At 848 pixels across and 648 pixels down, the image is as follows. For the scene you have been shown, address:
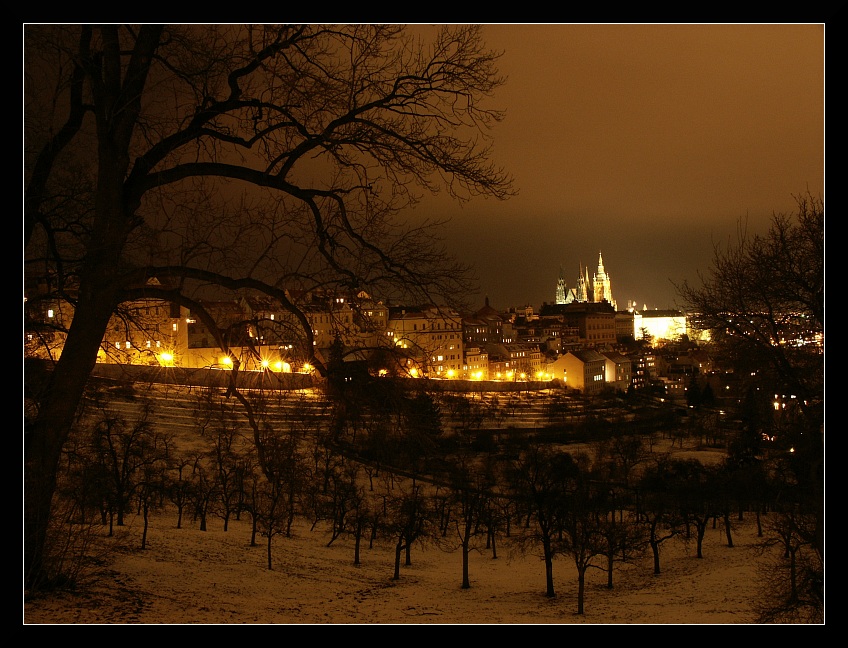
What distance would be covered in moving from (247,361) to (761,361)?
369 cm

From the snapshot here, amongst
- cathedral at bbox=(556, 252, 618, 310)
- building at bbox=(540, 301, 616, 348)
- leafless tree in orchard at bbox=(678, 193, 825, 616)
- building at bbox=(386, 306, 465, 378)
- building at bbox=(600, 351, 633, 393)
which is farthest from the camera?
cathedral at bbox=(556, 252, 618, 310)

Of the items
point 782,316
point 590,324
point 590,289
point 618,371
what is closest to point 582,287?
point 590,289

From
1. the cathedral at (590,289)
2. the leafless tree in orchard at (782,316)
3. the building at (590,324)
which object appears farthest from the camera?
the cathedral at (590,289)

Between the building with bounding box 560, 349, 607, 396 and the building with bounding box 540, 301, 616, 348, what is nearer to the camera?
the building with bounding box 560, 349, 607, 396

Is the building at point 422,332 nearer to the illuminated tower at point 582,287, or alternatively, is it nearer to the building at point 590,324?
the building at point 590,324

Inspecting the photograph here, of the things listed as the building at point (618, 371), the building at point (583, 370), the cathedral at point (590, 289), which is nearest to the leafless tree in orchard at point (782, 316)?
the building at point (583, 370)

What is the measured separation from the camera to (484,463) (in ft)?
37.4

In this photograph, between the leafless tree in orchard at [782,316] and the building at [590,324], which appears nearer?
the leafless tree in orchard at [782,316]

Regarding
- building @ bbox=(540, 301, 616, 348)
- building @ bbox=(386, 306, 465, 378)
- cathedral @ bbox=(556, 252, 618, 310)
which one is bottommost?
building @ bbox=(386, 306, 465, 378)

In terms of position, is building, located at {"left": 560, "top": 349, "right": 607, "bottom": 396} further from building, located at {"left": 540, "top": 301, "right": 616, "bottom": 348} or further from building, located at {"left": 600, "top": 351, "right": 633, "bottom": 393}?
building, located at {"left": 540, "top": 301, "right": 616, "bottom": 348}

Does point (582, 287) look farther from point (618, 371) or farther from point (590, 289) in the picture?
point (618, 371)

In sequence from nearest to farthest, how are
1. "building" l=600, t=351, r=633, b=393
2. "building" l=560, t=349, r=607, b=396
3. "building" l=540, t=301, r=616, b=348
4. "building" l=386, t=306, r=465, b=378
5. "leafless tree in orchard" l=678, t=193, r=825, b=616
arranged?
"building" l=386, t=306, r=465, b=378 < "leafless tree in orchard" l=678, t=193, r=825, b=616 < "building" l=560, t=349, r=607, b=396 < "building" l=600, t=351, r=633, b=393 < "building" l=540, t=301, r=616, b=348

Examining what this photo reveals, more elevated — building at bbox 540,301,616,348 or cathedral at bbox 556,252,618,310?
cathedral at bbox 556,252,618,310

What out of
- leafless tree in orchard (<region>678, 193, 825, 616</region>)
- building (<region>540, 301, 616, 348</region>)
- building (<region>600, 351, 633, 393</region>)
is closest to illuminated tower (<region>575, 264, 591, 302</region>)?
building (<region>540, 301, 616, 348</region>)
